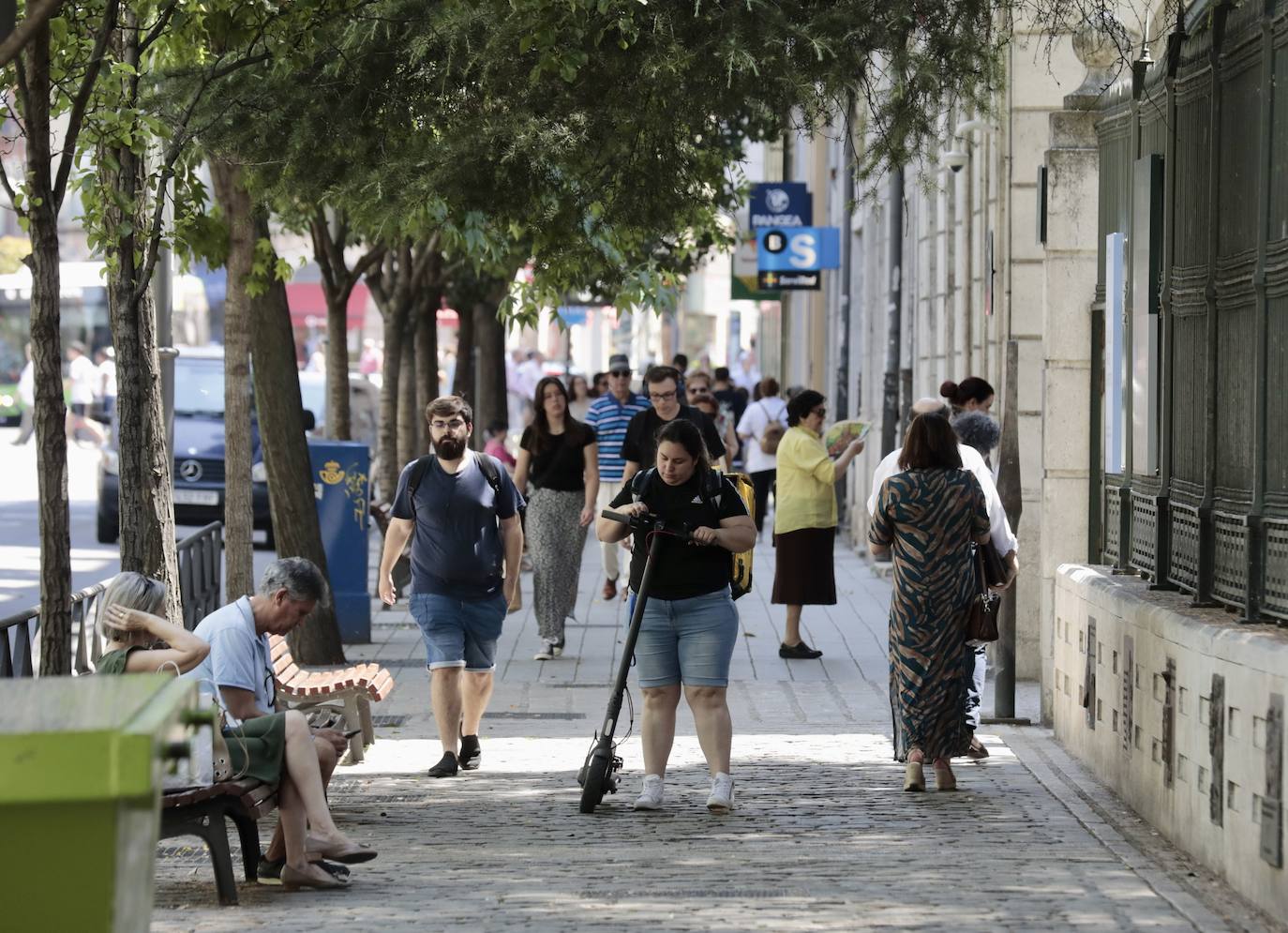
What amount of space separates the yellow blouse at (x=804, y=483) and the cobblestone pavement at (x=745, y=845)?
1675 millimetres

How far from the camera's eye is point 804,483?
14148mm

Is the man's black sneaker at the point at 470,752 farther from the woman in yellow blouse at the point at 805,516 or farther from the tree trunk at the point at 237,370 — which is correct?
the woman in yellow blouse at the point at 805,516

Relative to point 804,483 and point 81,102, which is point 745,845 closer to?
point 81,102

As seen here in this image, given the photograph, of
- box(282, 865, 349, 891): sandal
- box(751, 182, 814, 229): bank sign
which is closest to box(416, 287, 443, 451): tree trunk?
box(751, 182, 814, 229): bank sign

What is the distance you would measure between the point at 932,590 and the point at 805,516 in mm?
4820

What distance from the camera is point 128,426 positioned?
9.45 meters

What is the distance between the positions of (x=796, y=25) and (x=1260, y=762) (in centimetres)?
378

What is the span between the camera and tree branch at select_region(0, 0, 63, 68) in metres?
6.11

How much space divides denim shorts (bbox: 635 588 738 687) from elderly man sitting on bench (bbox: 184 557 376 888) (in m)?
1.60

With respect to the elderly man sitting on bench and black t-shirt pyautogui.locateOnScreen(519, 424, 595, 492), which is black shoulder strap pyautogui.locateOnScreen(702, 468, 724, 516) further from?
black t-shirt pyautogui.locateOnScreen(519, 424, 595, 492)

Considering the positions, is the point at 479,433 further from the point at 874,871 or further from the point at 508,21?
the point at 874,871

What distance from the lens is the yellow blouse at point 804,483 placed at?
14.0 metres

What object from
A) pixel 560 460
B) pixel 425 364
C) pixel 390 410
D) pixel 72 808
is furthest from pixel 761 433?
pixel 72 808

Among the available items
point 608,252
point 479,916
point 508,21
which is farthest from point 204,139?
point 479,916
